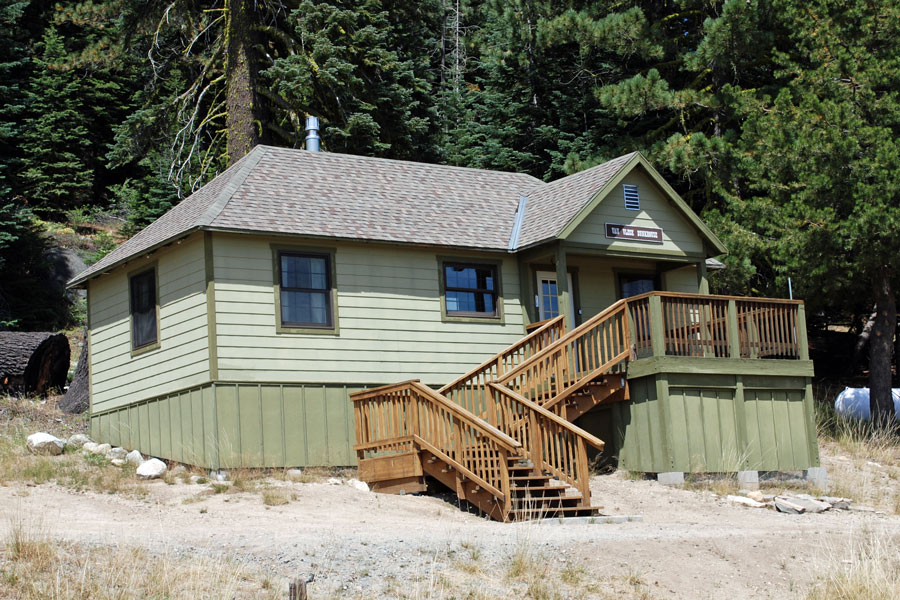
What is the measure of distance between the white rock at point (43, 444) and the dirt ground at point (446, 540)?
118 inches

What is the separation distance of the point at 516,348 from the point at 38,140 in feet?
92.4

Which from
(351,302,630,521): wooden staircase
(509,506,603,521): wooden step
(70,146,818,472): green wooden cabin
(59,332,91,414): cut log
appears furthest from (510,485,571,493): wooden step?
(59,332,91,414): cut log

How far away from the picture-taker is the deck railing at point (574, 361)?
60.4 feet

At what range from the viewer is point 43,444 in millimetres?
19562

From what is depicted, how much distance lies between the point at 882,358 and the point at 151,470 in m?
17.7

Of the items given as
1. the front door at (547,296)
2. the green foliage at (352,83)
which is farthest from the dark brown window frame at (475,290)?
the green foliage at (352,83)

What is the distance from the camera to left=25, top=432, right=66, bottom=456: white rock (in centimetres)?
1948

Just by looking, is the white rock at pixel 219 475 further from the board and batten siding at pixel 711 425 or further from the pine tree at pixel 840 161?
the pine tree at pixel 840 161

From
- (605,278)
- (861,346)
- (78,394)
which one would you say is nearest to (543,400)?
(605,278)

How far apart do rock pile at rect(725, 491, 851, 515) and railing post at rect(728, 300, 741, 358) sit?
260cm

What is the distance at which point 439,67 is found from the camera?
50.2 metres

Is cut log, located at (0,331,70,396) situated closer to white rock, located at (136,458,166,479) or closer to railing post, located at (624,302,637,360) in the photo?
white rock, located at (136,458,166,479)

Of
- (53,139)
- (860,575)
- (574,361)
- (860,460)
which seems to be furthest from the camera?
(53,139)

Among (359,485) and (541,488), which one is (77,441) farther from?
(541,488)
